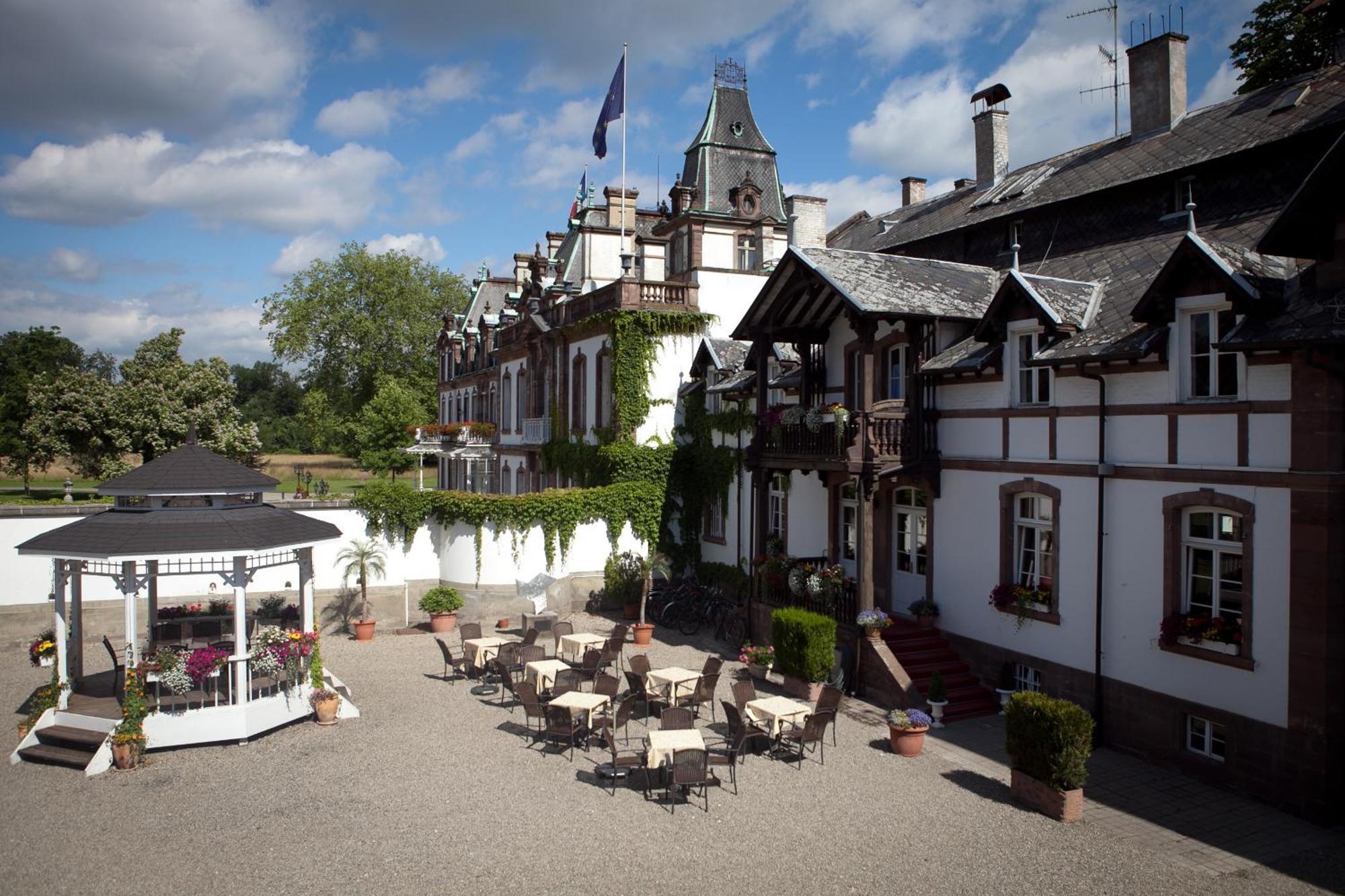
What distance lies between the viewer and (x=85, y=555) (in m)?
13.7

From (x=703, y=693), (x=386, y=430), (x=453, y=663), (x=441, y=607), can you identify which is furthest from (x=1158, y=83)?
(x=386, y=430)

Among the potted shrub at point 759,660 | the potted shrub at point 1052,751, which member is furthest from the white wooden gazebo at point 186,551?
the potted shrub at point 1052,751

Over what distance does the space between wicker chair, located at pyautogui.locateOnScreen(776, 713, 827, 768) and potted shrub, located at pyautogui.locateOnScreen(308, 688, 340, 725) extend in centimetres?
733

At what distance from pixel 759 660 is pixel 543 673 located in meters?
4.28

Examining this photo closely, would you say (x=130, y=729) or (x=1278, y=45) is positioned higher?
(x=1278, y=45)

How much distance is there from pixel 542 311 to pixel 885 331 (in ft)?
57.5

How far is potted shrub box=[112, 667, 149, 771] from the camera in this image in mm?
12953

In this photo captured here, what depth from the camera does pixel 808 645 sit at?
1599 cm

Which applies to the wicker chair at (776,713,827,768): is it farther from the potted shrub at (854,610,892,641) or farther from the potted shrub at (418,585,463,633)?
the potted shrub at (418,585,463,633)

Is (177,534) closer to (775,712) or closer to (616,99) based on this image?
(775,712)

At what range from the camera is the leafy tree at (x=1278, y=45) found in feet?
69.8

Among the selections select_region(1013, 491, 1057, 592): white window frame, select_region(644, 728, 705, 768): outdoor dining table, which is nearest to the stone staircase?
select_region(1013, 491, 1057, 592): white window frame

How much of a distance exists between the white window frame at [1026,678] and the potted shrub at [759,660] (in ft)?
14.3

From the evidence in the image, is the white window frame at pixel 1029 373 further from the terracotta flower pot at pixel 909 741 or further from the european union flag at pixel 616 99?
Answer: the european union flag at pixel 616 99
